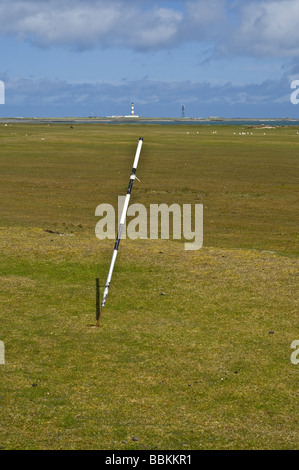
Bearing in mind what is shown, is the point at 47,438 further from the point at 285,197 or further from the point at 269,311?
the point at 285,197

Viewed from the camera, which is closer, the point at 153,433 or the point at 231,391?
the point at 153,433

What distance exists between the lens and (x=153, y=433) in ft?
30.8

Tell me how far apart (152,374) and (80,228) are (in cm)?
2005

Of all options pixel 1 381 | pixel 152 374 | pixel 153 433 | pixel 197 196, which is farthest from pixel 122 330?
pixel 197 196

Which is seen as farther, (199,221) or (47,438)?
(199,221)

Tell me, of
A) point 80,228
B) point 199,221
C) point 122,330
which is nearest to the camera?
point 122,330

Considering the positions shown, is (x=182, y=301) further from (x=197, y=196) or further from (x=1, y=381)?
(x=197, y=196)

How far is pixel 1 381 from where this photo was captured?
11.1 metres

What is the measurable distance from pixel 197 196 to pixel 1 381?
3517cm

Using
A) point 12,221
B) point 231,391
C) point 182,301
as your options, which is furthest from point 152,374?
point 12,221
